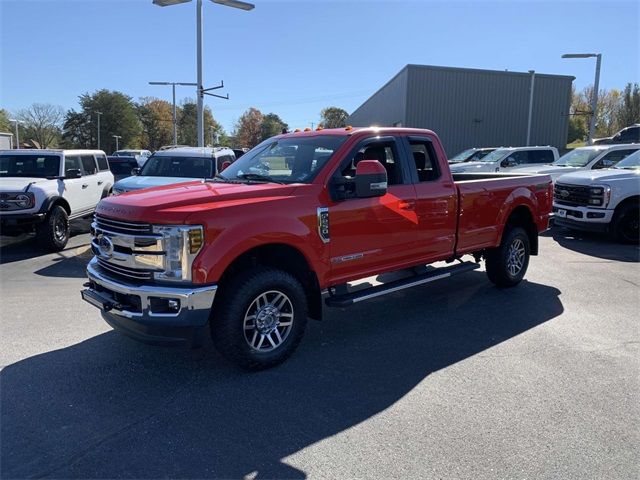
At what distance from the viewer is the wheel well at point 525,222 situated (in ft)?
23.2

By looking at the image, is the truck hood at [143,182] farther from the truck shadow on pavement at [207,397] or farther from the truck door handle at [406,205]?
the truck door handle at [406,205]

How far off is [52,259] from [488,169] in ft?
46.5

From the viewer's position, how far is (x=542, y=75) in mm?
30469

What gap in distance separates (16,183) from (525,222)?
30.1ft

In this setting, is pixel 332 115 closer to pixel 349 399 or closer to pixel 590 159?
pixel 590 159

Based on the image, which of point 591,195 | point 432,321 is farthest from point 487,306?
point 591,195

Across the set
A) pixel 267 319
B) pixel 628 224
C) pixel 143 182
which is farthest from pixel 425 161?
pixel 628 224

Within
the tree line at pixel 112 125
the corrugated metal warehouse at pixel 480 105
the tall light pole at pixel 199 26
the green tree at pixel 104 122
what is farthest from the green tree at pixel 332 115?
the tall light pole at pixel 199 26

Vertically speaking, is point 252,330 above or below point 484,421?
above

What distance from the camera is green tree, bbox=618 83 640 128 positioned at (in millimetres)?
45938

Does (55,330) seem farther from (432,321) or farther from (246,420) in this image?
(432,321)

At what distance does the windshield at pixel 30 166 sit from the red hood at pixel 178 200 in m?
7.20

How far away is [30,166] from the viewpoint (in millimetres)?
10531

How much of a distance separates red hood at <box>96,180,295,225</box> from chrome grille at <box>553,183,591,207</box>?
884 centimetres
